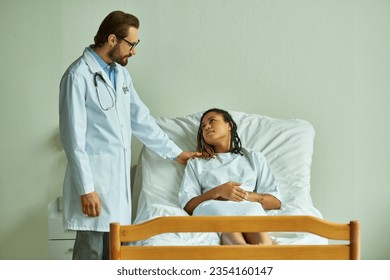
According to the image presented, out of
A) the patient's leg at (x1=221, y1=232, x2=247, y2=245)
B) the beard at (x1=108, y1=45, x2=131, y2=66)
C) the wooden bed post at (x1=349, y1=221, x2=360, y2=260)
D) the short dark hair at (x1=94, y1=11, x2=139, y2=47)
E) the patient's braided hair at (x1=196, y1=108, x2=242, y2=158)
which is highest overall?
the short dark hair at (x1=94, y1=11, x2=139, y2=47)

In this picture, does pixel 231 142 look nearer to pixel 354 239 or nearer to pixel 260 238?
pixel 260 238

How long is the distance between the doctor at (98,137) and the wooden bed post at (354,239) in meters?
1.06

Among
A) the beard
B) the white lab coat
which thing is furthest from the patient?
the beard

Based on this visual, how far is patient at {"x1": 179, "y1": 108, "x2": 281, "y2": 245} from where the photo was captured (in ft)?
8.18

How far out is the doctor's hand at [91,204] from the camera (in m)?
2.42

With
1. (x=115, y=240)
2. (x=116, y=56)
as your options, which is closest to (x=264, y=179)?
(x=116, y=56)

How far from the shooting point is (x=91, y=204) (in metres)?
2.43

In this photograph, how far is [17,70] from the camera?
317 centimetres

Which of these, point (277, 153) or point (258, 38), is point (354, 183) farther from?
point (258, 38)

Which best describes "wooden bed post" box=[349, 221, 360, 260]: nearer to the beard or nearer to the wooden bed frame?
the wooden bed frame

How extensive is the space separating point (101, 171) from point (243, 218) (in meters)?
0.94

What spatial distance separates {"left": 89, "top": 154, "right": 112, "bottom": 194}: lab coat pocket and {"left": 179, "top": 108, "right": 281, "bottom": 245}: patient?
0.31 meters

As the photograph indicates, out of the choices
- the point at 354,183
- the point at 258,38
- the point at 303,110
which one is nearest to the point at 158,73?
the point at 258,38

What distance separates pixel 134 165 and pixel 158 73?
45 cm
